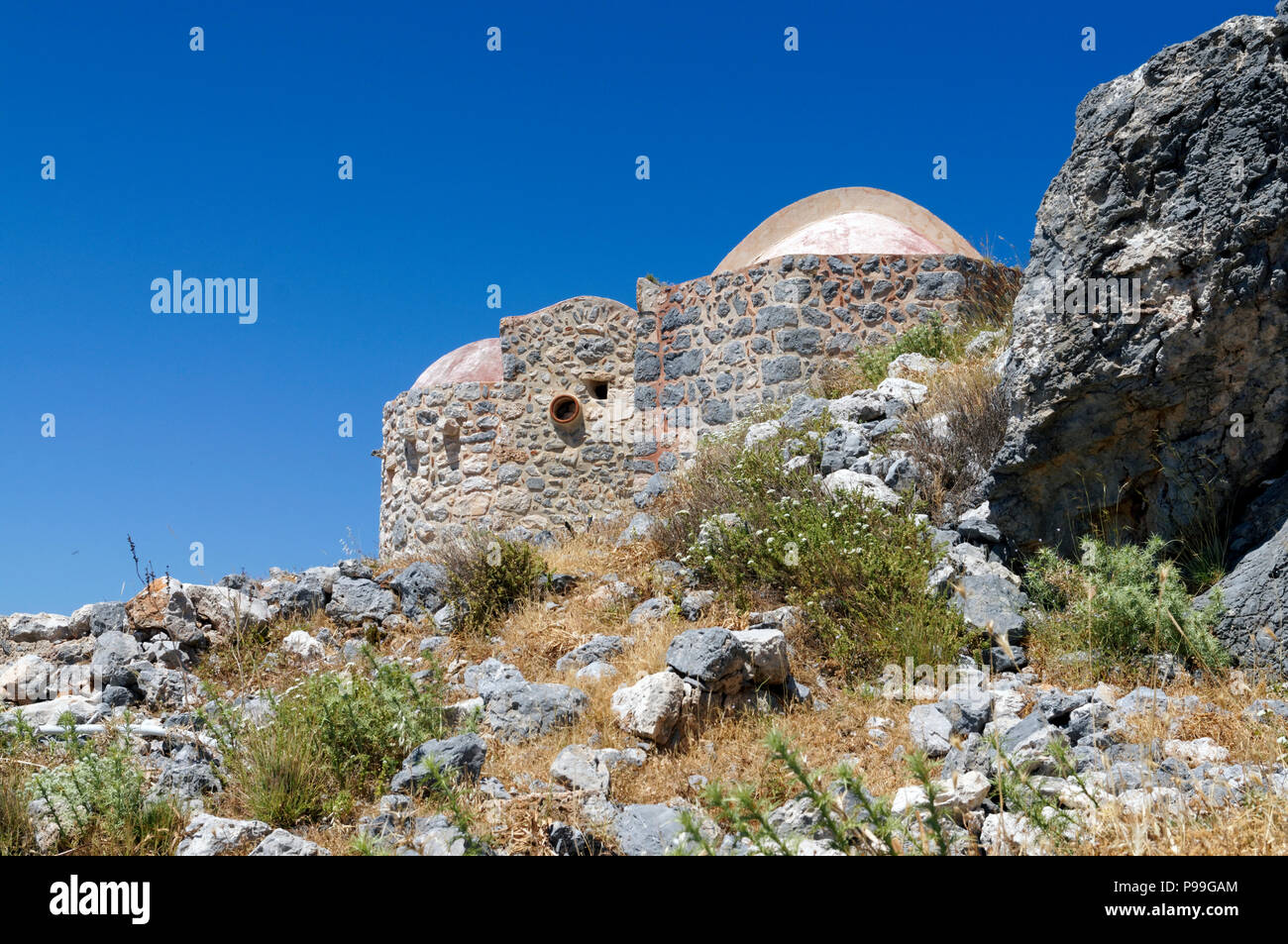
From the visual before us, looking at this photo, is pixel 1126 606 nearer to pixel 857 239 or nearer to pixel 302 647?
pixel 302 647

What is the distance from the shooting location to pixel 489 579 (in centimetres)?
734

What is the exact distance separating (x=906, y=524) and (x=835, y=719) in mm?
1975

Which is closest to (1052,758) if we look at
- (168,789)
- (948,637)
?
(948,637)

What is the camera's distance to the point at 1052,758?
12.2 feet

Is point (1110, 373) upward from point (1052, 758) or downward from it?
upward

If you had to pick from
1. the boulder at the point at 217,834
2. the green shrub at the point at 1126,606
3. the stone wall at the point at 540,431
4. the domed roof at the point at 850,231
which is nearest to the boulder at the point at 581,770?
the boulder at the point at 217,834

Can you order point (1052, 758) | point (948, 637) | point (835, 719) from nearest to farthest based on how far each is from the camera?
point (1052, 758), point (835, 719), point (948, 637)

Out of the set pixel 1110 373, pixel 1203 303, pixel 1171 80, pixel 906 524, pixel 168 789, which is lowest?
pixel 168 789

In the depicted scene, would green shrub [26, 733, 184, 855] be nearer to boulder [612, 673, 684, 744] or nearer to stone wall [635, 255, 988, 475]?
boulder [612, 673, 684, 744]

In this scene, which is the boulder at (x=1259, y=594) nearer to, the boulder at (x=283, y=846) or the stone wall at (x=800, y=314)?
the boulder at (x=283, y=846)

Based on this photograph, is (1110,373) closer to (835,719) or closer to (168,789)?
(835,719)

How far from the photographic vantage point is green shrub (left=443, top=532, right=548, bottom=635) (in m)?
7.19

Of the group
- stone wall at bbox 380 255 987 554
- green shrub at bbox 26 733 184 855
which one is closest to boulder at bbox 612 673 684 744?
green shrub at bbox 26 733 184 855
